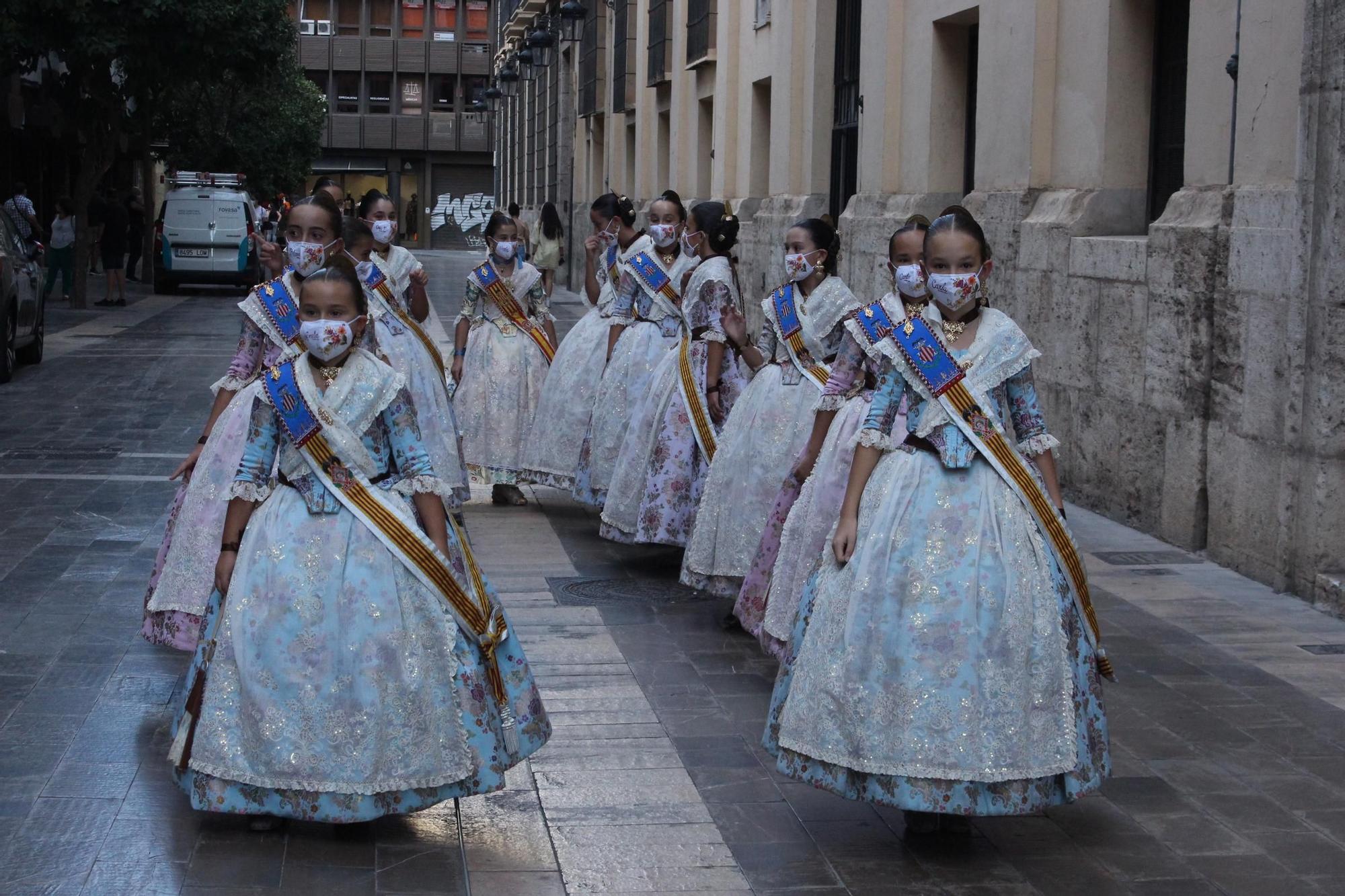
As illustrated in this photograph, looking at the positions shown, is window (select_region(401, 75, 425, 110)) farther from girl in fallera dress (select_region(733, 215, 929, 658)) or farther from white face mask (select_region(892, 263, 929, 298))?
white face mask (select_region(892, 263, 929, 298))

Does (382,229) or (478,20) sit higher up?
(478,20)

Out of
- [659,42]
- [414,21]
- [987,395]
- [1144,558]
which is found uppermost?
A: [414,21]

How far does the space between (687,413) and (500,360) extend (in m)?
2.67

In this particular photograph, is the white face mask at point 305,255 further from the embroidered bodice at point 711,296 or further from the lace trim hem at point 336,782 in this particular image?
the embroidered bodice at point 711,296

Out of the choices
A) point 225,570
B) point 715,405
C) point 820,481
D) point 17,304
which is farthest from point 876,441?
point 17,304

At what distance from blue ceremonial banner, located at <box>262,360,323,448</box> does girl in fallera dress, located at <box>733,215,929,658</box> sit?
77.0 inches

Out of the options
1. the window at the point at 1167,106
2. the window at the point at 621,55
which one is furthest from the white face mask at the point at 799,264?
the window at the point at 621,55

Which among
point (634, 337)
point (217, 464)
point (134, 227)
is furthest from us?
point (134, 227)

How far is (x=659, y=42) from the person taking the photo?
1075 inches

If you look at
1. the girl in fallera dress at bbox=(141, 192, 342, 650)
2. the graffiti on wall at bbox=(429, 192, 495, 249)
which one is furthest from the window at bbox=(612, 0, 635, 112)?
the graffiti on wall at bbox=(429, 192, 495, 249)

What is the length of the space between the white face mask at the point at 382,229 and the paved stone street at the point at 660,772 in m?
1.78

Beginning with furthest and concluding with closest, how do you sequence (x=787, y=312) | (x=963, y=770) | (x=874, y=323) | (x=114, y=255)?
(x=114, y=255) < (x=787, y=312) < (x=874, y=323) < (x=963, y=770)

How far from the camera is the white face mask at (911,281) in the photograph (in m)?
6.13

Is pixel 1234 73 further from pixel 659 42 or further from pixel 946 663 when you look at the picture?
pixel 659 42
